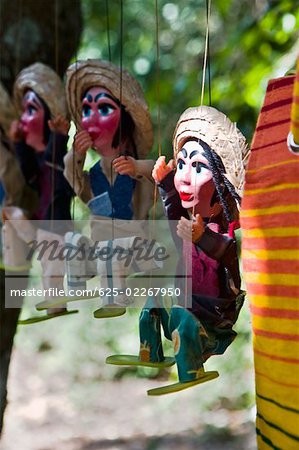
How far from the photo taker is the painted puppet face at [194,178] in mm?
1845

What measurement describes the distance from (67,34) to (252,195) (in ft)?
5.33

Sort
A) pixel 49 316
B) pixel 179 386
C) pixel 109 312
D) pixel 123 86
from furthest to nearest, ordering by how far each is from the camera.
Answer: pixel 49 316 < pixel 123 86 < pixel 109 312 < pixel 179 386

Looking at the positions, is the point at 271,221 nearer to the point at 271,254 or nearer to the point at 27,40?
the point at 271,254

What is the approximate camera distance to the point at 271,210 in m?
1.57

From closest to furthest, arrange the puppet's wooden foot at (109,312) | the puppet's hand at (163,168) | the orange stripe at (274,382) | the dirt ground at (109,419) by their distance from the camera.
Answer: the orange stripe at (274,382) → the puppet's hand at (163,168) → the puppet's wooden foot at (109,312) → the dirt ground at (109,419)

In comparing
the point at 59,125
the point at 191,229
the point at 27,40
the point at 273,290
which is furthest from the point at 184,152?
the point at 27,40

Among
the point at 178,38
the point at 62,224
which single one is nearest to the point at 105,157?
the point at 62,224

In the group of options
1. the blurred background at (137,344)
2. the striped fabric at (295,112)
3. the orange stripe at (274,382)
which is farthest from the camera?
the blurred background at (137,344)

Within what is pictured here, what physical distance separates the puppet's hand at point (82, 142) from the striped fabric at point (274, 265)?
28.2 inches

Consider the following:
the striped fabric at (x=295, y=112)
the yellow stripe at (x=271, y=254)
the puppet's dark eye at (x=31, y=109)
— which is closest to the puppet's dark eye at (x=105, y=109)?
the puppet's dark eye at (x=31, y=109)

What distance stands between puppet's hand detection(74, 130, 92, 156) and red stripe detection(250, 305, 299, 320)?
782 millimetres

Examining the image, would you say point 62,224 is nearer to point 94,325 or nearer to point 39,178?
point 39,178

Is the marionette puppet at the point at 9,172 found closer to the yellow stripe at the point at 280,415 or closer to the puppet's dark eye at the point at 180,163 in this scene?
the puppet's dark eye at the point at 180,163

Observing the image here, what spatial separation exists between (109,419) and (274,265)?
2.96 metres
